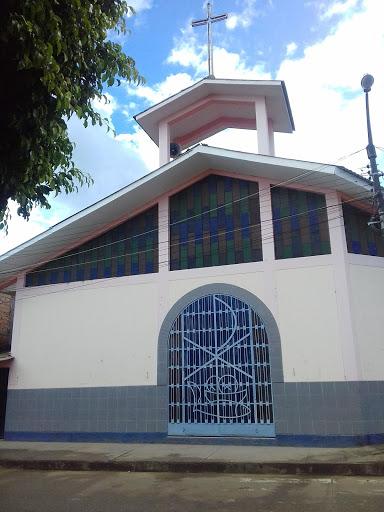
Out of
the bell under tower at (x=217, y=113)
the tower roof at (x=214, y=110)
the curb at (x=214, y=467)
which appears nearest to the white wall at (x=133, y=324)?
the curb at (x=214, y=467)

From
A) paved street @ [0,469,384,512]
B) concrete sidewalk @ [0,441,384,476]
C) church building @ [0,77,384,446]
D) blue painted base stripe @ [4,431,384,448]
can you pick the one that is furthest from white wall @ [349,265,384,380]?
paved street @ [0,469,384,512]

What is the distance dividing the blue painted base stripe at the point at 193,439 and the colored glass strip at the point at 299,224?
3712 mm

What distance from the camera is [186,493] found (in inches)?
262

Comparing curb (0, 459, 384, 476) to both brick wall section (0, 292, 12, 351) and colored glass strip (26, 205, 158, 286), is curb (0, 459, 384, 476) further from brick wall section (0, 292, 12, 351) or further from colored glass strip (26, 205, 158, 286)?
brick wall section (0, 292, 12, 351)

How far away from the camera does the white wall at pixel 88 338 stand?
10875 mm

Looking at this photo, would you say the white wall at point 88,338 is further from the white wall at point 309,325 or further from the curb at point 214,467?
the white wall at point 309,325

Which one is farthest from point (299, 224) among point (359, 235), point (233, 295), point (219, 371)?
point (219, 371)

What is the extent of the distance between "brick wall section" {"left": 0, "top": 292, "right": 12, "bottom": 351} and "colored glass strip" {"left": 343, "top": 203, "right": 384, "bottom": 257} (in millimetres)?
10640

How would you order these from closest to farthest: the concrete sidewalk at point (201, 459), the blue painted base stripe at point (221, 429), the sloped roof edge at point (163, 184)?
the concrete sidewalk at point (201, 459), the blue painted base stripe at point (221, 429), the sloped roof edge at point (163, 184)

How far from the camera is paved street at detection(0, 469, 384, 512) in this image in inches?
231

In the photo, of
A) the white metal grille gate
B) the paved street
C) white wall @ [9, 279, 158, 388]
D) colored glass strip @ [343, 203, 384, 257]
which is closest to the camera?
the paved street

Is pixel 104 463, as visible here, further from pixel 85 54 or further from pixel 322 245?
pixel 85 54

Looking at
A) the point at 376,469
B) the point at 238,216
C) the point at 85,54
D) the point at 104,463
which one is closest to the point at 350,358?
the point at 376,469

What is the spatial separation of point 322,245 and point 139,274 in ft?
14.3
